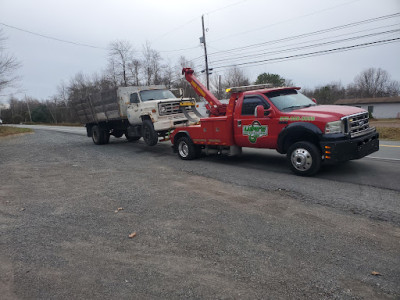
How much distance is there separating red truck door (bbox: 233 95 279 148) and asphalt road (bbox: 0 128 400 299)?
0.87 meters

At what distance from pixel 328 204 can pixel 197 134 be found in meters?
5.12

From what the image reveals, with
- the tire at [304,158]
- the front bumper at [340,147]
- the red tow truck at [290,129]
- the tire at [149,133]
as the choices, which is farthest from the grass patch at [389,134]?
the tire at [149,133]

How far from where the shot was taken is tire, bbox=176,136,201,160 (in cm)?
987

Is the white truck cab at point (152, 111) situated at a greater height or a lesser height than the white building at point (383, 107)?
greater

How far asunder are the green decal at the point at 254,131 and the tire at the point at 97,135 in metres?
9.51

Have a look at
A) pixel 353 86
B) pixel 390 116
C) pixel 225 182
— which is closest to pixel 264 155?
pixel 225 182

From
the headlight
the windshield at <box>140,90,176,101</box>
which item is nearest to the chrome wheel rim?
the headlight

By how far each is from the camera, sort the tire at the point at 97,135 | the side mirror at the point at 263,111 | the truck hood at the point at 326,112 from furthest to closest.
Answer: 1. the tire at the point at 97,135
2. the side mirror at the point at 263,111
3. the truck hood at the point at 326,112

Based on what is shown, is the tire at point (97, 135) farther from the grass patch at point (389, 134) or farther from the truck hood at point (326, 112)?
the grass patch at point (389, 134)

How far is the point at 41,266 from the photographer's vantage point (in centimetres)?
361

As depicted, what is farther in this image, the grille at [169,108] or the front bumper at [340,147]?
the grille at [169,108]

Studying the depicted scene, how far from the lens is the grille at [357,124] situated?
22.0 ft

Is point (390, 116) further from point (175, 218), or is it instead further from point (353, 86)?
point (175, 218)

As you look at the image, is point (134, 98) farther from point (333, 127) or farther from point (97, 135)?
point (333, 127)
